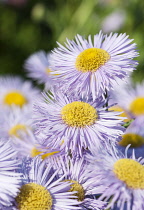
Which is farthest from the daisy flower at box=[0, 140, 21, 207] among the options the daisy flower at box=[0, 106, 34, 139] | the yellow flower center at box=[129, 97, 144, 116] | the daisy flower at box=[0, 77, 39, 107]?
the daisy flower at box=[0, 77, 39, 107]

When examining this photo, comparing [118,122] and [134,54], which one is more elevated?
[134,54]

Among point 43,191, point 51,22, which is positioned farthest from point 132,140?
point 51,22

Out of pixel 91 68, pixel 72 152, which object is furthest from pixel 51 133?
pixel 91 68

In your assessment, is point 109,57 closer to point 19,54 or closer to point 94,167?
point 94,167

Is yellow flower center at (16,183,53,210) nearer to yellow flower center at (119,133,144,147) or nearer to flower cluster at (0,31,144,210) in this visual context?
flower cluster at (0,31,144,210)

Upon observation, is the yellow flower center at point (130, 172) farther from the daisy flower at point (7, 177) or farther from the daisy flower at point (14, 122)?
the daisy flower at point (14, 122)

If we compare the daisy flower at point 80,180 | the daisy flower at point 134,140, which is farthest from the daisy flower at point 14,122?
the daisy flower at point 80,180
